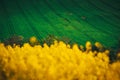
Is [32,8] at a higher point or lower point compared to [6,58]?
higher

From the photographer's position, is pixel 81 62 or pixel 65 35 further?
pixel 65 35

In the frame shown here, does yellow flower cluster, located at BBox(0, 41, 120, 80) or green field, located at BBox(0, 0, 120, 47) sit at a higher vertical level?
green field, located at BBox(0, 0, 120, 47)

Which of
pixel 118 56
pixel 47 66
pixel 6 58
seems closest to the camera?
pixel 47 66

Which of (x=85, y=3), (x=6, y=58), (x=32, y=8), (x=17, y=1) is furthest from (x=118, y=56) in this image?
(x=17, y=1)

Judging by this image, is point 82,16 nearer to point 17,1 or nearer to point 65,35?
point 65,35

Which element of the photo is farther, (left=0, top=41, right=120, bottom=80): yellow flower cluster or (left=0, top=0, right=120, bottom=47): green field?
(left=0, top=0, right=120, bottom=47): green field

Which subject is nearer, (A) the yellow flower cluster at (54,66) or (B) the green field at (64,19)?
(A) the yellow flower cluster at (54,66)
